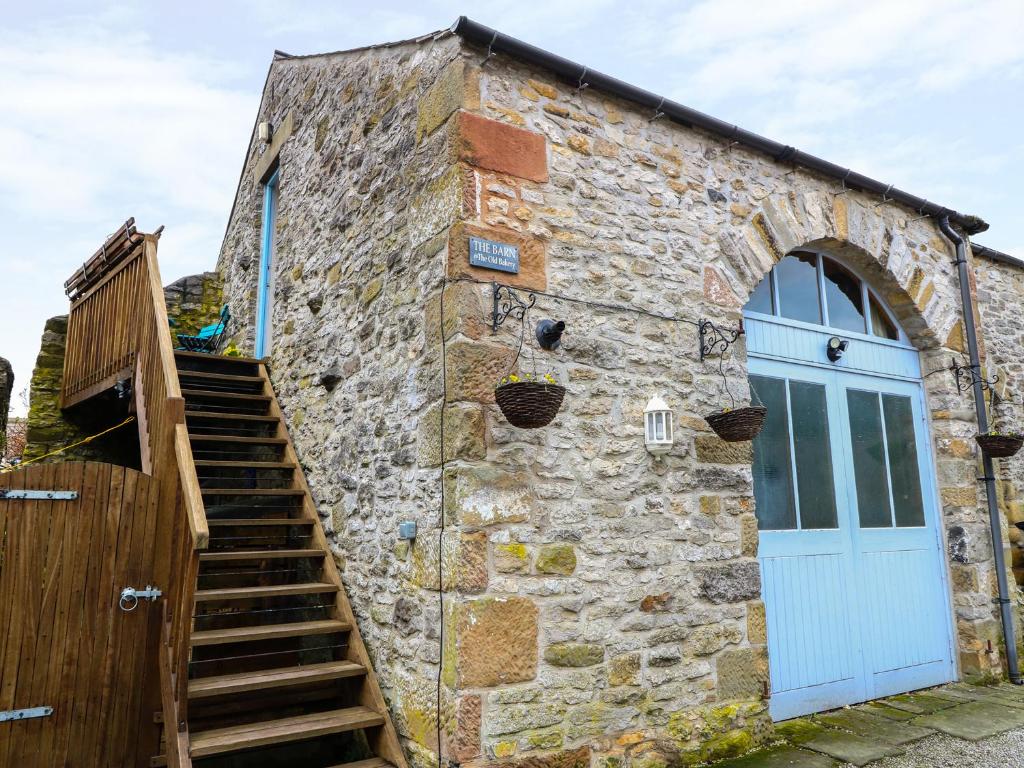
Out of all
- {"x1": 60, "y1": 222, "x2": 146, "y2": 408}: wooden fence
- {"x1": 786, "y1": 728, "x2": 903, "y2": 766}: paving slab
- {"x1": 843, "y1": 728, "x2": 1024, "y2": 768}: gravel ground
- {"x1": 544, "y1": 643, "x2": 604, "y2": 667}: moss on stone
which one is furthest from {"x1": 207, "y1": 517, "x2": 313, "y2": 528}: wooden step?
{"x1": 843, "y1": 728, "x2": 1024, "y2": 768}: gravel ground

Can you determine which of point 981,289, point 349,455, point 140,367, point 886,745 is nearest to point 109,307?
point 140,367

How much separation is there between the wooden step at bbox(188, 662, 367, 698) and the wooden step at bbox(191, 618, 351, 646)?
7.2 inches

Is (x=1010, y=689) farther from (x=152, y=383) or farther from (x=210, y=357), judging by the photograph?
(x=210, y=357)

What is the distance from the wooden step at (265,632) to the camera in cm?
371

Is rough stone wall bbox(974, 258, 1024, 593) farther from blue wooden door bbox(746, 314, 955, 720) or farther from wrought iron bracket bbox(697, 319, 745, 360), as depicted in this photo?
wrought iron bracket bbox(697, 319, 745, 360)

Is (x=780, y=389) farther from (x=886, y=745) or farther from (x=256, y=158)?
(x=256, y=158)

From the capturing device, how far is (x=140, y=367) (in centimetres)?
A: 470

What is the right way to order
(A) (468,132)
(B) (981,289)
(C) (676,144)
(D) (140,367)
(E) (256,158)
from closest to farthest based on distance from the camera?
1. (A) (468,132)
2. (C) (676,144)
3. (D) (140,367)
4. (B) (981,289)
5. (E) (256,158)

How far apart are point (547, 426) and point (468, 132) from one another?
1.60 metres

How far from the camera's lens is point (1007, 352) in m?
6.88

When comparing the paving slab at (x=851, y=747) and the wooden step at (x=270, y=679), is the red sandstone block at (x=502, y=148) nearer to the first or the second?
the wooden step at (x=270, y=679)

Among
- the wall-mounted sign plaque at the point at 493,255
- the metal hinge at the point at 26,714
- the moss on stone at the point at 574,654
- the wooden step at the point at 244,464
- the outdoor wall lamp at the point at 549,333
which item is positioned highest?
the wall-mounted sign plaque at the point at 493,255

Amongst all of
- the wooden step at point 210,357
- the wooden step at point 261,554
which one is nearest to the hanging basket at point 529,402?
the wooden step at point 261,554

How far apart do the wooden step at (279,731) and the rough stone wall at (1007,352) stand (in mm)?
5959
